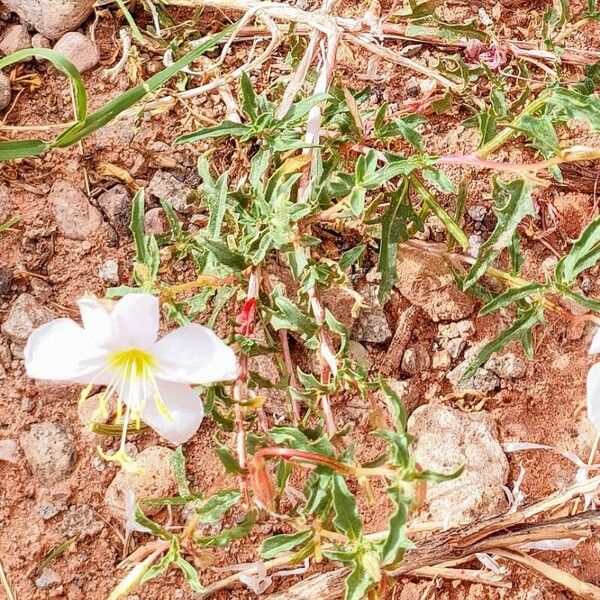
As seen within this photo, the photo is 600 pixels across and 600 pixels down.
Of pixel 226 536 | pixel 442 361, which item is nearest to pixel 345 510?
pixel 226 536

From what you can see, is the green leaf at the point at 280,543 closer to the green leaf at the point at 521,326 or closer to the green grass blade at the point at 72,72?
the green leaf at the point at 521,326

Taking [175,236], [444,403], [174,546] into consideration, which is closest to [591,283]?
[444,403]

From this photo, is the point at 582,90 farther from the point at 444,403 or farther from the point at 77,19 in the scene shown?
the point at 77,19

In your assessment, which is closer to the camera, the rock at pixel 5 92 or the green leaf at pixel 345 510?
the green leaf at pixel 345 510

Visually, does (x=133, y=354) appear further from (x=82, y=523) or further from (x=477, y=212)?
(x=477, y=212)

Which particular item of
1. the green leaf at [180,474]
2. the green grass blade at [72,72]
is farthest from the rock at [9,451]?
the green grass blade at [72,72]
